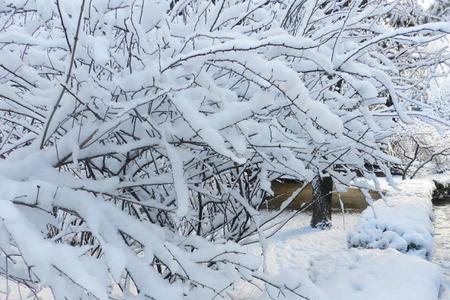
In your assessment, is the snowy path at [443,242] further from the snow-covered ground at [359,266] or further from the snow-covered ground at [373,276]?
the snow-covered ground at [373,276]

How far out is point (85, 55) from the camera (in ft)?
6.46

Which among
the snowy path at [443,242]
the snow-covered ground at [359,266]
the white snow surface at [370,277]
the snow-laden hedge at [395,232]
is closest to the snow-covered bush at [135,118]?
the snow-covered ground at [359,266]

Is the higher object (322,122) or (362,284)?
(322,122)

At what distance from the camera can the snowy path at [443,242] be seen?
803cm

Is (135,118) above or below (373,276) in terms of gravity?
above

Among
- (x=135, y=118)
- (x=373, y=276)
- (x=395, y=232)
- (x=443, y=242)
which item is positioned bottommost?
(x=443, y=242)

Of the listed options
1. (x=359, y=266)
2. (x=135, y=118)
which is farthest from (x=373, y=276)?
(x=135, y=118)

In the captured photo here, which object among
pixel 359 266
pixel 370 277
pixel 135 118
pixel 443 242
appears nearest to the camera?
pixel 135 118

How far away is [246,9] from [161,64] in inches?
34.0

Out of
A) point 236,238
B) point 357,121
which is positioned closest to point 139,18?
point 357,121

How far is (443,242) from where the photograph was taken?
36.4 feet

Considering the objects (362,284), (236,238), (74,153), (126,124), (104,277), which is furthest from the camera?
(362,284)

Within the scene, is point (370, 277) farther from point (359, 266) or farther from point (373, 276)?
point (359, 266)

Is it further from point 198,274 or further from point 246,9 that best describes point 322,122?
point 246,9
